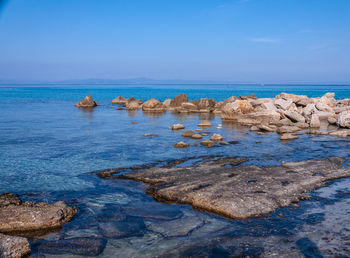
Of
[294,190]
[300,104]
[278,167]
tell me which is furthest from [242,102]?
[294,190]

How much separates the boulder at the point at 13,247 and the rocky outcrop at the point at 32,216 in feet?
3.70

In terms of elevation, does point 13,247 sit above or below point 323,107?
below

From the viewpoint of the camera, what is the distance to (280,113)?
107ft

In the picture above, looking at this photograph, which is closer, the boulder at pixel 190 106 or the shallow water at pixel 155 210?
the shallow water at pixel 155 210

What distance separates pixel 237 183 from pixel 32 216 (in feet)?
22.6

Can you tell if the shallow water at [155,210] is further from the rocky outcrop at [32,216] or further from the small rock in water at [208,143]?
the small rock in water at [208,143]

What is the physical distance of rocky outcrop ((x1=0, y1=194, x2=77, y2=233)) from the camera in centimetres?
841

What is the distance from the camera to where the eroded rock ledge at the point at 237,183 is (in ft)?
32.5

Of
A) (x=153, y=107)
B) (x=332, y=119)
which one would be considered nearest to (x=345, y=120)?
(x=332, y=119)

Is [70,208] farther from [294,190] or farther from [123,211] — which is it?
[294,190]

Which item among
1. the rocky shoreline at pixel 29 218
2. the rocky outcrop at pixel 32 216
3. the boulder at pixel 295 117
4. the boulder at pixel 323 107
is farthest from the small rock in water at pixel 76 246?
the boulder at pixel 323 107

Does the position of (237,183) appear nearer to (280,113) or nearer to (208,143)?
(208,143)

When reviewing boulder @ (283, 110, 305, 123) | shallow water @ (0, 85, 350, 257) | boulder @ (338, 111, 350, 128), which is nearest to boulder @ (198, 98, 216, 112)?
boulder @ (283, 110, 305, 123)

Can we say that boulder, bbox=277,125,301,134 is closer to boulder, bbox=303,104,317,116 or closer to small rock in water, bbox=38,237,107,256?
boulder, bbox=303,104,317,116
